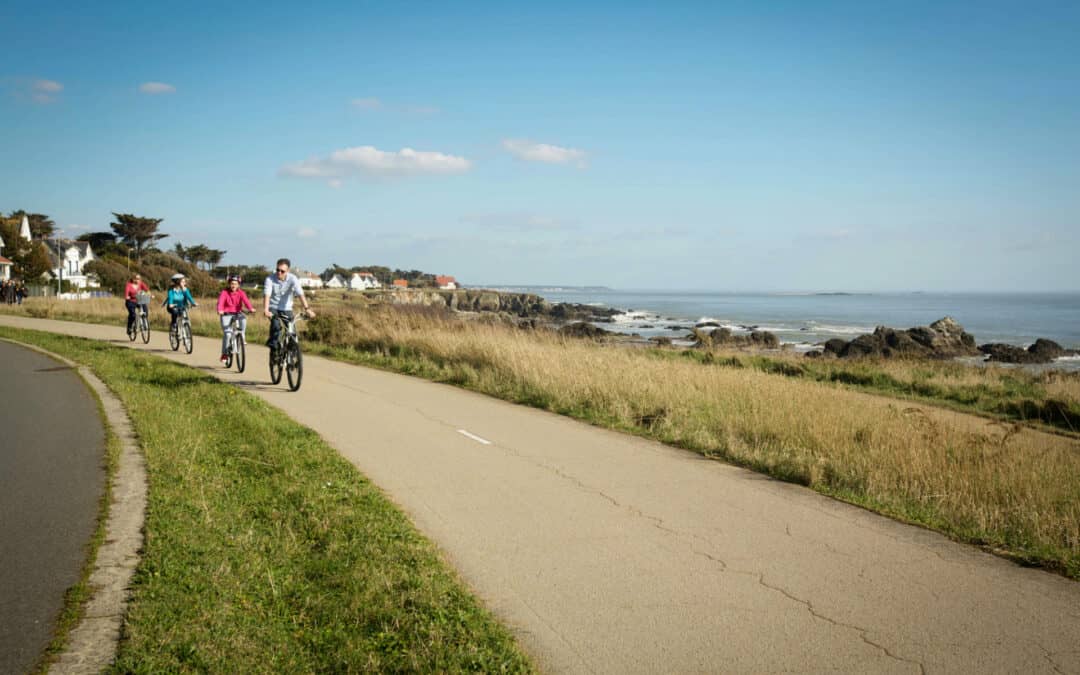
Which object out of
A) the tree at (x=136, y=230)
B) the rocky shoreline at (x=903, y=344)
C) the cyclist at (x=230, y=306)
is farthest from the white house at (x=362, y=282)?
the cyclist at (x=230, y=306)

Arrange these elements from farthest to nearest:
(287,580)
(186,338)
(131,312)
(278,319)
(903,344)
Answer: (903,344)
(131,312)
(186,338)
(278,319)
(287,580)

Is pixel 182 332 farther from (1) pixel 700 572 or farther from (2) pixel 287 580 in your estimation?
(1) pixel 700 572

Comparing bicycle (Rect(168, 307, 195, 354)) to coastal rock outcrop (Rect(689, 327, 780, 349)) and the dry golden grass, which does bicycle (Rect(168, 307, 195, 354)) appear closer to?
the dry golden grass

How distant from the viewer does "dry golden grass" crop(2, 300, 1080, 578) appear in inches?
267

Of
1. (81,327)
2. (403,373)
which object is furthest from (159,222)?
(403,373)

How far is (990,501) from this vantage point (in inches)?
285

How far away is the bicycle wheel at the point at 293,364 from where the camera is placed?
540 inches

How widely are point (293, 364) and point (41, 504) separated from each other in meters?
7.31

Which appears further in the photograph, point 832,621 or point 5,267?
point 5,267

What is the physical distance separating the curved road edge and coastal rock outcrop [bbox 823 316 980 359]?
32649 millimetres

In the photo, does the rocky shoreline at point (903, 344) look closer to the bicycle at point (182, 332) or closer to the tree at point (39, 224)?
the bicycle at point (182, 332)

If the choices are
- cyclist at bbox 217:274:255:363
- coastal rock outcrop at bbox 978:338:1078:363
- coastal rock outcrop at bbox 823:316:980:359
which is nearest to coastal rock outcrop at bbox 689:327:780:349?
coastal rock outcrop at bbox 823:316:980:359

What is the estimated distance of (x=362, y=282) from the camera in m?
176

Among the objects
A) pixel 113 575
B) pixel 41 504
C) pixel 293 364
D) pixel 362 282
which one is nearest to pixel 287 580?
pixel 113 575
